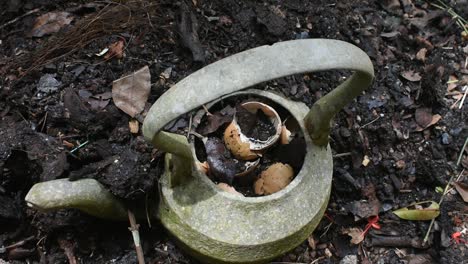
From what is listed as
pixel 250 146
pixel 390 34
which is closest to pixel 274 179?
pixel 250 146

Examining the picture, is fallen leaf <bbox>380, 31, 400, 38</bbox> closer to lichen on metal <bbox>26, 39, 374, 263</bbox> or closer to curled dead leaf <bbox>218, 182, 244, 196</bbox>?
lichen on metal <bbox>26, 39, 374, 263</bbox>

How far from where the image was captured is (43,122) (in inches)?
60.5

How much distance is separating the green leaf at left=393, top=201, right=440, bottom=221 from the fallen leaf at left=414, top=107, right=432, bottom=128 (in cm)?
25


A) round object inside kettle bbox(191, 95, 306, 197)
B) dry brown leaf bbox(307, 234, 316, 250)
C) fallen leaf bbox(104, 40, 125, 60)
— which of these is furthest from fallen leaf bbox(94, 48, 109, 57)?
dry brown leaf bbox(307, 234, 316, 250)

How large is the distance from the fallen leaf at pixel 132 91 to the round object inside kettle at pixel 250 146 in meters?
0.19

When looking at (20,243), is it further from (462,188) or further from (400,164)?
(462,188)

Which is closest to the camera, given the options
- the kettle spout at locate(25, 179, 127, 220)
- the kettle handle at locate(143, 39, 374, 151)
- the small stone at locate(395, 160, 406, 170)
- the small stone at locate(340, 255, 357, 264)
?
the kettle handle at locate(143, 39, 374, 151)

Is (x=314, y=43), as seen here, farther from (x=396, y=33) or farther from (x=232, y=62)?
(x=396, y=33)

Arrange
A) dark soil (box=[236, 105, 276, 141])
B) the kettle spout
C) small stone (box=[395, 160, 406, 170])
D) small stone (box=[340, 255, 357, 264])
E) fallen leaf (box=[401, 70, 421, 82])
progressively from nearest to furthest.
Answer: the kettle spout, dark soil (box=[236, 105, 276, 141]), small stone (box=[340, 255, 357, 264]), small stone (box=[395, 160, 406, 170]), fallen leaf (box=[401, 70, 421, 82])

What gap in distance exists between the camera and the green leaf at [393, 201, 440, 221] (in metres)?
1.64

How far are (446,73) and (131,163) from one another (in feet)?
3.56

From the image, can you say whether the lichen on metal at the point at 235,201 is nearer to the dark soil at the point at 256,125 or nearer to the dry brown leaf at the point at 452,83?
the dark soil at the point at 256,125

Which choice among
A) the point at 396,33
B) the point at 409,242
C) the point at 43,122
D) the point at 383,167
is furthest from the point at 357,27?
the point at 43,122

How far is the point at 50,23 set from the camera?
1.70 metres
